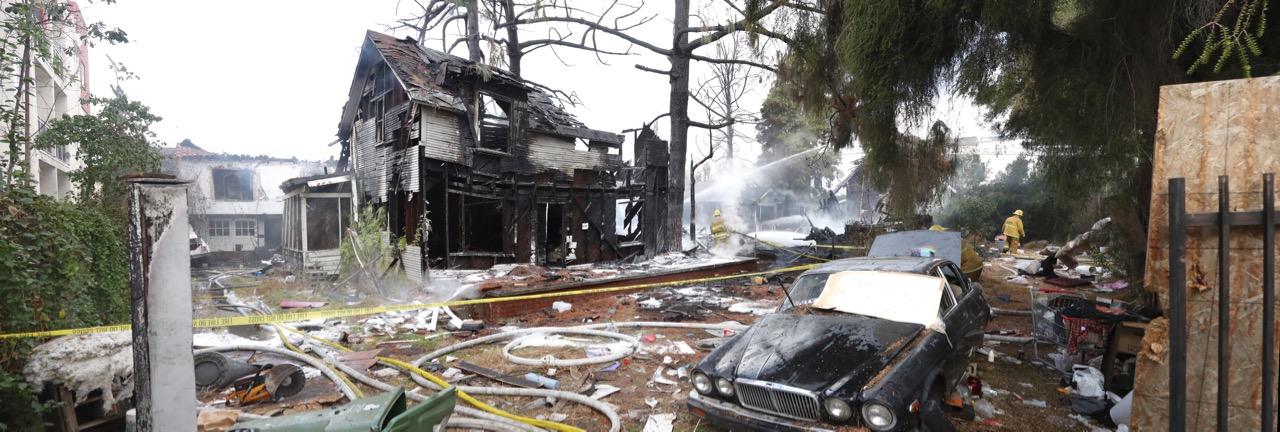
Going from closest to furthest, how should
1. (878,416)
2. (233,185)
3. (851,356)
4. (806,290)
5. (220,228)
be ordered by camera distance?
(878,416)
(851,356)
(806,290)
(220,228)
(233,185)

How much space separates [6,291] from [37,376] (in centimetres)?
57

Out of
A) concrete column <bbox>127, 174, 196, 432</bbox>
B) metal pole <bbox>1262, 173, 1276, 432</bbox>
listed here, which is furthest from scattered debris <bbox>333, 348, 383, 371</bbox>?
metal pole <bbox>1262, 173, 1276, 432</bbox>

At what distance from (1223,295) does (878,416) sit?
180cm

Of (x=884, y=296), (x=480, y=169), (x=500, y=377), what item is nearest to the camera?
(x=884, y=296)

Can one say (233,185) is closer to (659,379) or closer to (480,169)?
(480,169)

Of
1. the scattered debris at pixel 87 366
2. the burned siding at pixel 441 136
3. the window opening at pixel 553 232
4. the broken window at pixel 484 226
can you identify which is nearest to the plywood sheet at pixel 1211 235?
the scattered debris at pixel 87 366

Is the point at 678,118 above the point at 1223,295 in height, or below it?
above

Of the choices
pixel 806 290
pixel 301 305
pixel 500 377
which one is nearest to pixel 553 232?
pixel 301 305

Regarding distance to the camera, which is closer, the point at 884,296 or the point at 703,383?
the point at 703,383

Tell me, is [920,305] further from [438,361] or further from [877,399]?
[438,361]

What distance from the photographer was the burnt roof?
13526 mm

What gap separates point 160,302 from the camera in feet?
7.80

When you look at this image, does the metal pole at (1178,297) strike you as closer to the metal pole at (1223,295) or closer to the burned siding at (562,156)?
the metal pole at (1223,295)

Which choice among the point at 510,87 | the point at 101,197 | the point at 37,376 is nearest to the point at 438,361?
the point at 37,376
